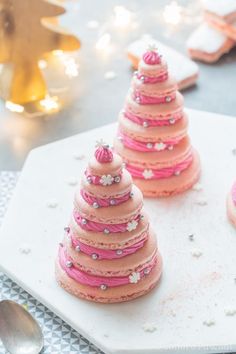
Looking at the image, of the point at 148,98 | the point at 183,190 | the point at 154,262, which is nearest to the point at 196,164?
the point at 183,190

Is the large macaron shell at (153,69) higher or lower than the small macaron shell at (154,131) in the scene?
higher

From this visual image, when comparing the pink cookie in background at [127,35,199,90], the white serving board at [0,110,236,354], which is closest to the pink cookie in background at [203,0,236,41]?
the pink cookie in background at [127,35,199,90]

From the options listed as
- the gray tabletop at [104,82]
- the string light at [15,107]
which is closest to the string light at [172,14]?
the gray tabletop at [104,82]

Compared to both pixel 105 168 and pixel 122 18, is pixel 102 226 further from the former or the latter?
pixel 122 18

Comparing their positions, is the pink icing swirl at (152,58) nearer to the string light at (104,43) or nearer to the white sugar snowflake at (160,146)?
the white sugar snowflake at (160,146)

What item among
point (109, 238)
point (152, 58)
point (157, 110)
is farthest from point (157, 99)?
point (109, 238)

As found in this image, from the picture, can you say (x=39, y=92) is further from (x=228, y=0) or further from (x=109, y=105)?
(x=228, y=0)
